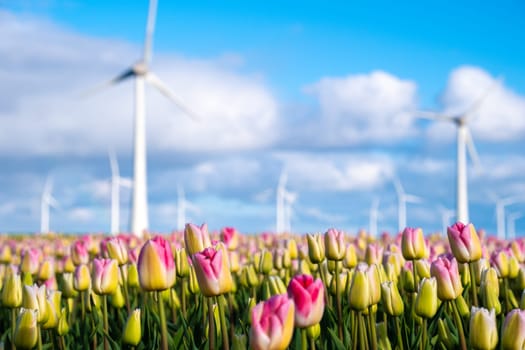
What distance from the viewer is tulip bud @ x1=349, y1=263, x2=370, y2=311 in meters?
3.45

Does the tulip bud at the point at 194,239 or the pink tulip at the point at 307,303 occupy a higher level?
the tulip bud at the point at 194,239

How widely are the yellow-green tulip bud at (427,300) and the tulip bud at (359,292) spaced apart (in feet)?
1.24

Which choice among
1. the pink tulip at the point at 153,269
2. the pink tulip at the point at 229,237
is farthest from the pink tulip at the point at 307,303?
the pink tulip at the point at 229,237

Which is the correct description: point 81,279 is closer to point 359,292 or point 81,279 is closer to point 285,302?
point 359,292

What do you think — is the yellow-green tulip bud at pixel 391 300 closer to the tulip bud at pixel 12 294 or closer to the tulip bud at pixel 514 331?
the tulip bud at pixel 514 331

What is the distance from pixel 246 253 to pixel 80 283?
386 cm

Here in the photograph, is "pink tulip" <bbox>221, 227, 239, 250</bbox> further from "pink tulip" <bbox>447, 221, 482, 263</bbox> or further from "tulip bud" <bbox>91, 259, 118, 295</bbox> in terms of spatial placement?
"pink tulip" <bbox>447, 221, 482, 263</bbox>

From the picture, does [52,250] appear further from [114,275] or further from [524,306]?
[524,306]

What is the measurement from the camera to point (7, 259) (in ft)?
28.9

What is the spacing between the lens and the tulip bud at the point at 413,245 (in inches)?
188

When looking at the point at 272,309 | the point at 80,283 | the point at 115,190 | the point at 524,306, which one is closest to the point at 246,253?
the point at 80,283

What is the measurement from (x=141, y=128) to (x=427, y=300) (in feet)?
84.8

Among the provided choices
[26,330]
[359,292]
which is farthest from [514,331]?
[26,330]

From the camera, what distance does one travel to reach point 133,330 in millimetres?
3547
